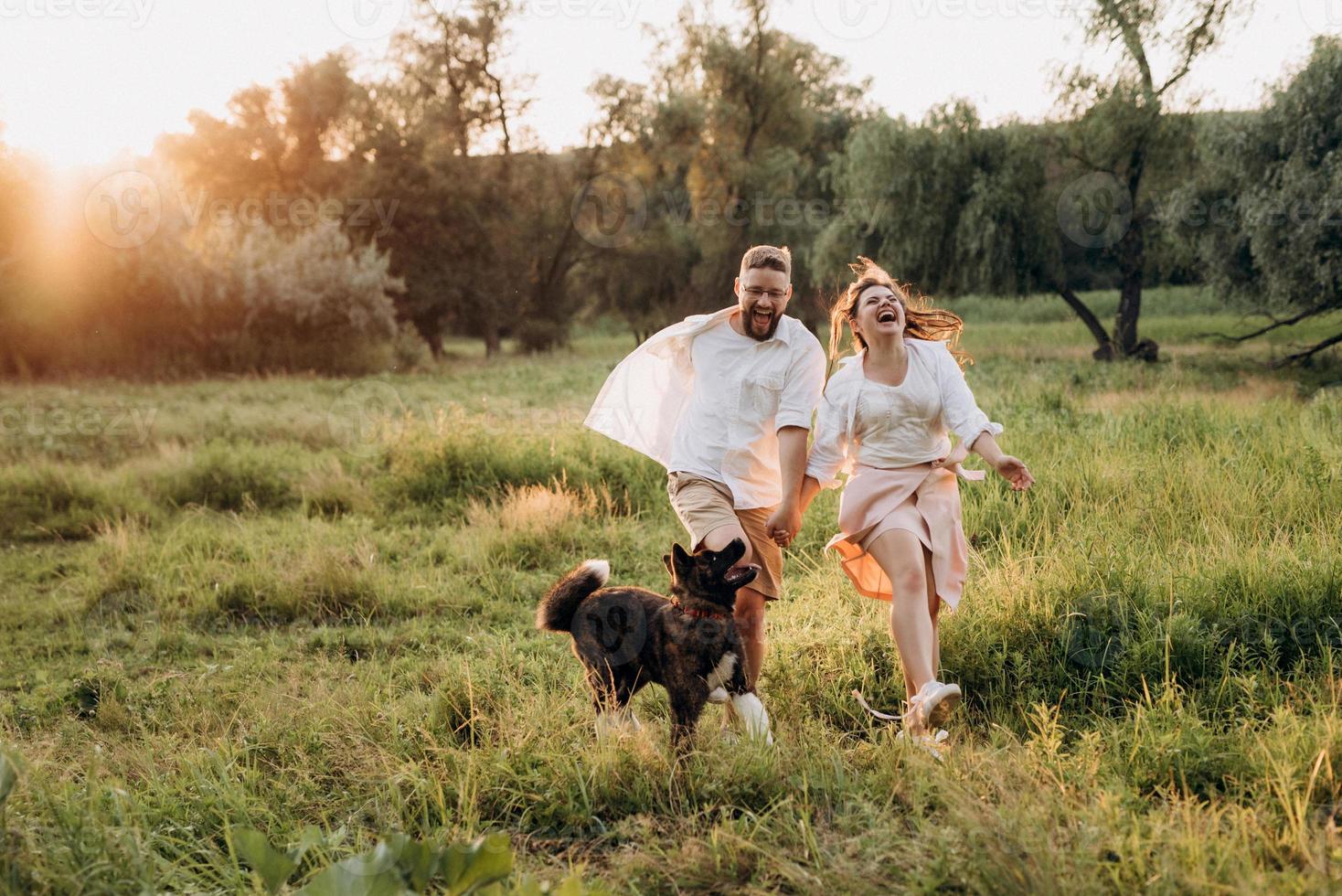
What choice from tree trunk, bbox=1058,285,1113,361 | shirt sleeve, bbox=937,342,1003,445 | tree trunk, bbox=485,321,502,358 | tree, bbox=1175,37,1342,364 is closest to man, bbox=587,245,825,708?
shirt sleeve, bbox=937,342,1003,445

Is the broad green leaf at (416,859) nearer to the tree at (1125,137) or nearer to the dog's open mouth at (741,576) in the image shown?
the dog's open mouth at (741,576)

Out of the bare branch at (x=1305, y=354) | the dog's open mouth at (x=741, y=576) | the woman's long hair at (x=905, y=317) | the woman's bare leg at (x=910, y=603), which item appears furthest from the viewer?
the bare branch at (x=1305, y=354)

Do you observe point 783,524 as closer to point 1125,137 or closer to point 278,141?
point 1125,137

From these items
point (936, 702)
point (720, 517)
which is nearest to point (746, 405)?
point (720, 517)

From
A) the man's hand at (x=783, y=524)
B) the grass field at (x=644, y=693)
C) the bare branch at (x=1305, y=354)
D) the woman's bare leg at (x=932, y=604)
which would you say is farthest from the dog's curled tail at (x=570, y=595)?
the bare branch at (x=1305, y=354)

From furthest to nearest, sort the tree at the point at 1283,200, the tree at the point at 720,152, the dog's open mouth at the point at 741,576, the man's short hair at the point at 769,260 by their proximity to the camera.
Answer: the tree at the point at 720,152 → the tree at the point at 1283,200 → the man's short hair at the point at 769,260 → the dog's open mouth at the point at 741,576

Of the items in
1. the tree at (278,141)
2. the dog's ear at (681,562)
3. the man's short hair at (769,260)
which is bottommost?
the dog's ear at (681,562)

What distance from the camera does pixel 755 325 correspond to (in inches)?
170

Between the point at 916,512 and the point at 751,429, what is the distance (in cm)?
84

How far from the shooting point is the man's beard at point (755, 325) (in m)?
4.30

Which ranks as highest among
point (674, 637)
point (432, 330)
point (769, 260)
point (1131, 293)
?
point (769, 260)

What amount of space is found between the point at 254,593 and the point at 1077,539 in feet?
18.9

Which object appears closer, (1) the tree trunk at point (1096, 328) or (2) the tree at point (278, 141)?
(1) the tree trunk at point (1096, 328)

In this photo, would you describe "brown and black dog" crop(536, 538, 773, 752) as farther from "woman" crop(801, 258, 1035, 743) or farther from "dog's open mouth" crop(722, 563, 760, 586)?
"woman" crop(801, 258, 1035, 743)
